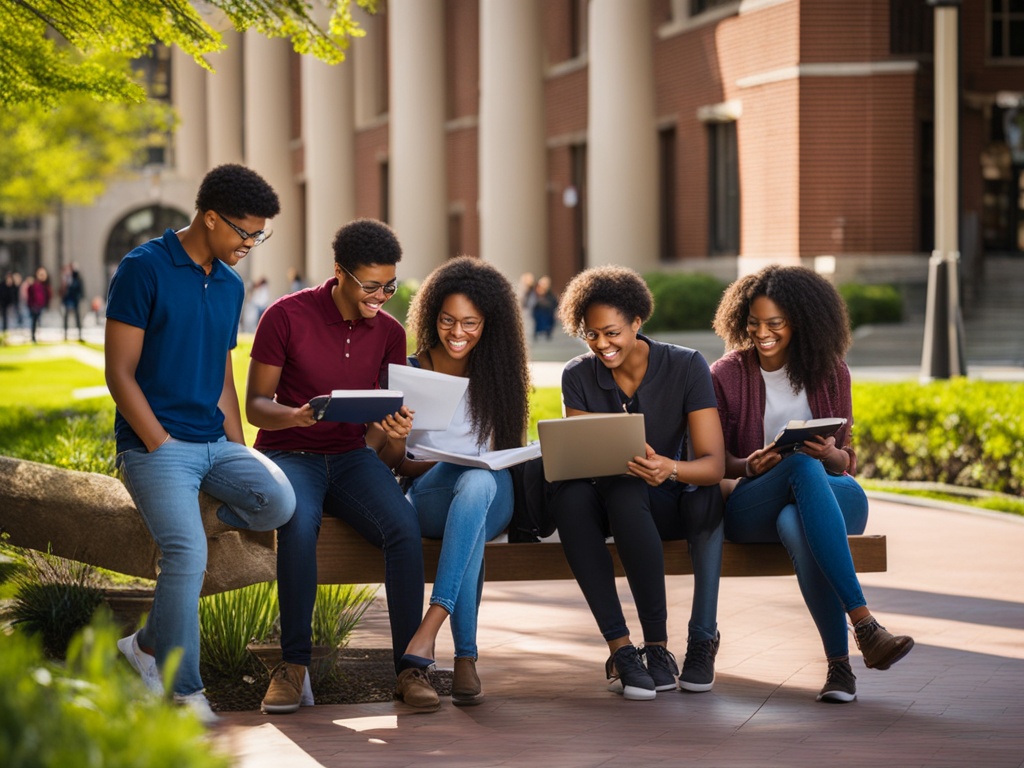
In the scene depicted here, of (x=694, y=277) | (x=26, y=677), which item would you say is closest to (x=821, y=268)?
(x=694, y=277)

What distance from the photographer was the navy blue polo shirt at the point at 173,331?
4945mm

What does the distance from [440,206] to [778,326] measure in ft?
106

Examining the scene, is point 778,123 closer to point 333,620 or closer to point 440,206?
point 440,206

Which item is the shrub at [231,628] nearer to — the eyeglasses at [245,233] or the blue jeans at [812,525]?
the eyeglasses at [245,233]

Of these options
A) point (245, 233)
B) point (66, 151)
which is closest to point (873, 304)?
point (245, 233)

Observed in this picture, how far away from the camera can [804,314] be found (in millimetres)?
5734

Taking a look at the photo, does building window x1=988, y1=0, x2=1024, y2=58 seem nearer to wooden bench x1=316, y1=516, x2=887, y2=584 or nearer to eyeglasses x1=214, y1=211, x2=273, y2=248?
wooden bench x1=316, y1=516, x2=887, y2=584

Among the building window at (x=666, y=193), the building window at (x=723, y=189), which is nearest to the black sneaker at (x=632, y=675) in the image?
the building window at (x=723, y=189)

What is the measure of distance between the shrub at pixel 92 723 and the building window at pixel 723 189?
26657mm

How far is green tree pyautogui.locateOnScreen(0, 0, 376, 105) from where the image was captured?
317 inches

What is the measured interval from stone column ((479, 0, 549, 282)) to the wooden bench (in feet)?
89.1

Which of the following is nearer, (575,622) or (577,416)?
(577,416)

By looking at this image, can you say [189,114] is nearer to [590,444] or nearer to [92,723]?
[590,444]

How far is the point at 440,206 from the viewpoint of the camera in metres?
37.6
